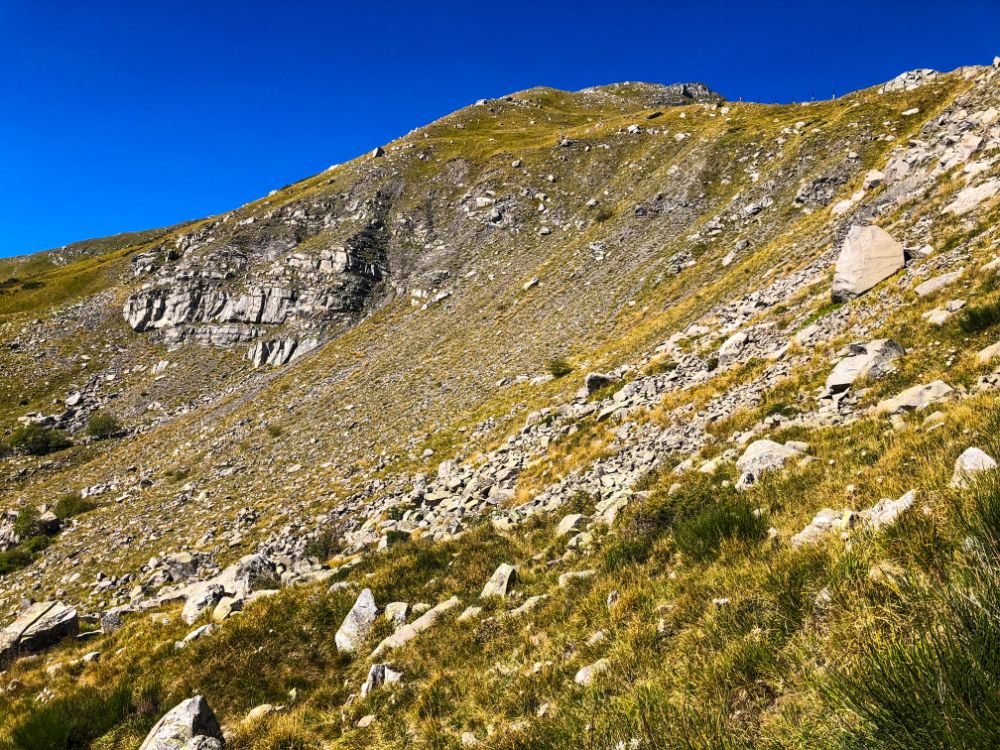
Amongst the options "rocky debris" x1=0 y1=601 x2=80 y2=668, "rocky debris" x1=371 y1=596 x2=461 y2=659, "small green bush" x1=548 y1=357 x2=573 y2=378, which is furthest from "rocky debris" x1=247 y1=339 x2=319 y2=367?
"rocky debris" x1=371 y1=596 x2=461 y2=659

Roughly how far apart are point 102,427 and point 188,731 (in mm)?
47692

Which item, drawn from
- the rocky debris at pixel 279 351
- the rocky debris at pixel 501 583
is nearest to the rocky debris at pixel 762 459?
the rocky debris at pixel 501 583

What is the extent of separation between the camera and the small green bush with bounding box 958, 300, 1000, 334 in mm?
9969

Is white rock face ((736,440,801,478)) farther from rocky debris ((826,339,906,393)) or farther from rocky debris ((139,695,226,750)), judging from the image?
rocky debris ((139,695,226,750))

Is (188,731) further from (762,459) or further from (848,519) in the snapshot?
(762,459)

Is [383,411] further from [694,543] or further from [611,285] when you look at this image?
[694,543]

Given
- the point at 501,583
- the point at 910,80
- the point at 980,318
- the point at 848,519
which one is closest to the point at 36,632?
the point at 501,583

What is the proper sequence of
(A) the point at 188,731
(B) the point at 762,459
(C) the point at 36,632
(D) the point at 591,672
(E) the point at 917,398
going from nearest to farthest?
(D) the point at 591,672
(A) the point at 188,731
(E) the point at 917,398
(B) the point at 762,459
(C) the point at 36,632

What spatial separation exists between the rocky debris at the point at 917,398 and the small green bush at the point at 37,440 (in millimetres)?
54742

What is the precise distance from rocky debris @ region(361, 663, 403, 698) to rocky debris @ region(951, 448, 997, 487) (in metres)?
7.64

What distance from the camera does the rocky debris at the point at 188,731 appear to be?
20.5 ft

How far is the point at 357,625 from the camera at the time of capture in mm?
9594

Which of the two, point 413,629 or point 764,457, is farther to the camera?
point 764,457

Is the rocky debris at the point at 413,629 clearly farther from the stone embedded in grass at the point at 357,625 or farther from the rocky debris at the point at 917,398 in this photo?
the rocky debris at the point at 917,398
